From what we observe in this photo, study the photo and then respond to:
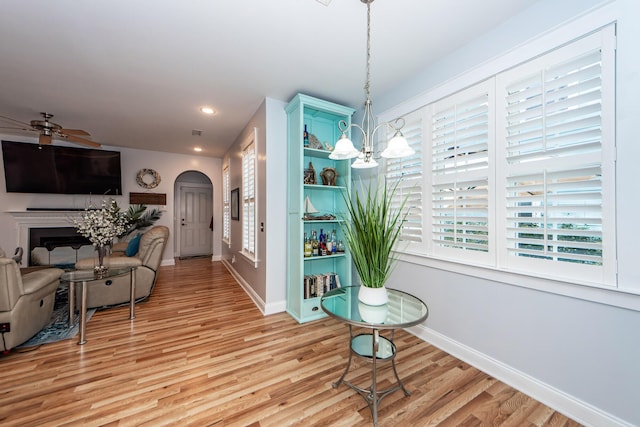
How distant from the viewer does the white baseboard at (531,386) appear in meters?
1.35

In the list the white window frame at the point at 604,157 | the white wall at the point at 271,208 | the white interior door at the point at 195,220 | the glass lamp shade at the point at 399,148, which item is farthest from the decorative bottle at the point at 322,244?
the white interior door at the point at 195,220

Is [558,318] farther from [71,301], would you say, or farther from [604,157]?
[71,301]

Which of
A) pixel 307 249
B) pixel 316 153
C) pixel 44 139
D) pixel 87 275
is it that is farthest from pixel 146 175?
pixel 307 249

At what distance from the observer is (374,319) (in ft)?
4.56

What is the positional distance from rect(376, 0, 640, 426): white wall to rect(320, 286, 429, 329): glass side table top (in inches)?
25.2

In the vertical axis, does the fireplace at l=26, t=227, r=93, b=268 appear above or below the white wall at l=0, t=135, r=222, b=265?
below

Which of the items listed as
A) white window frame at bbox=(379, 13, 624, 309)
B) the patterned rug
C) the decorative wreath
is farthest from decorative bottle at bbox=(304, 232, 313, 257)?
the decorative wreath

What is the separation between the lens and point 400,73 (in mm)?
2365

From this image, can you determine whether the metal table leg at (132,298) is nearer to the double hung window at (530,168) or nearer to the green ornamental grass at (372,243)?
the green ornamental grass at (372,243)

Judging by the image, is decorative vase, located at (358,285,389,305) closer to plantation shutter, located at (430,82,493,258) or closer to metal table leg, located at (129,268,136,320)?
plantation shutter, located at (430,82,493,258)

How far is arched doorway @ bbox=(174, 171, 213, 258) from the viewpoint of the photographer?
21.5ft

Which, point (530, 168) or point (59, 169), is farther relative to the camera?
point (59, 169)

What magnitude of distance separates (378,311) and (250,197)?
2506mm

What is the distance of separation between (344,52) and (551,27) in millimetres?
1363
